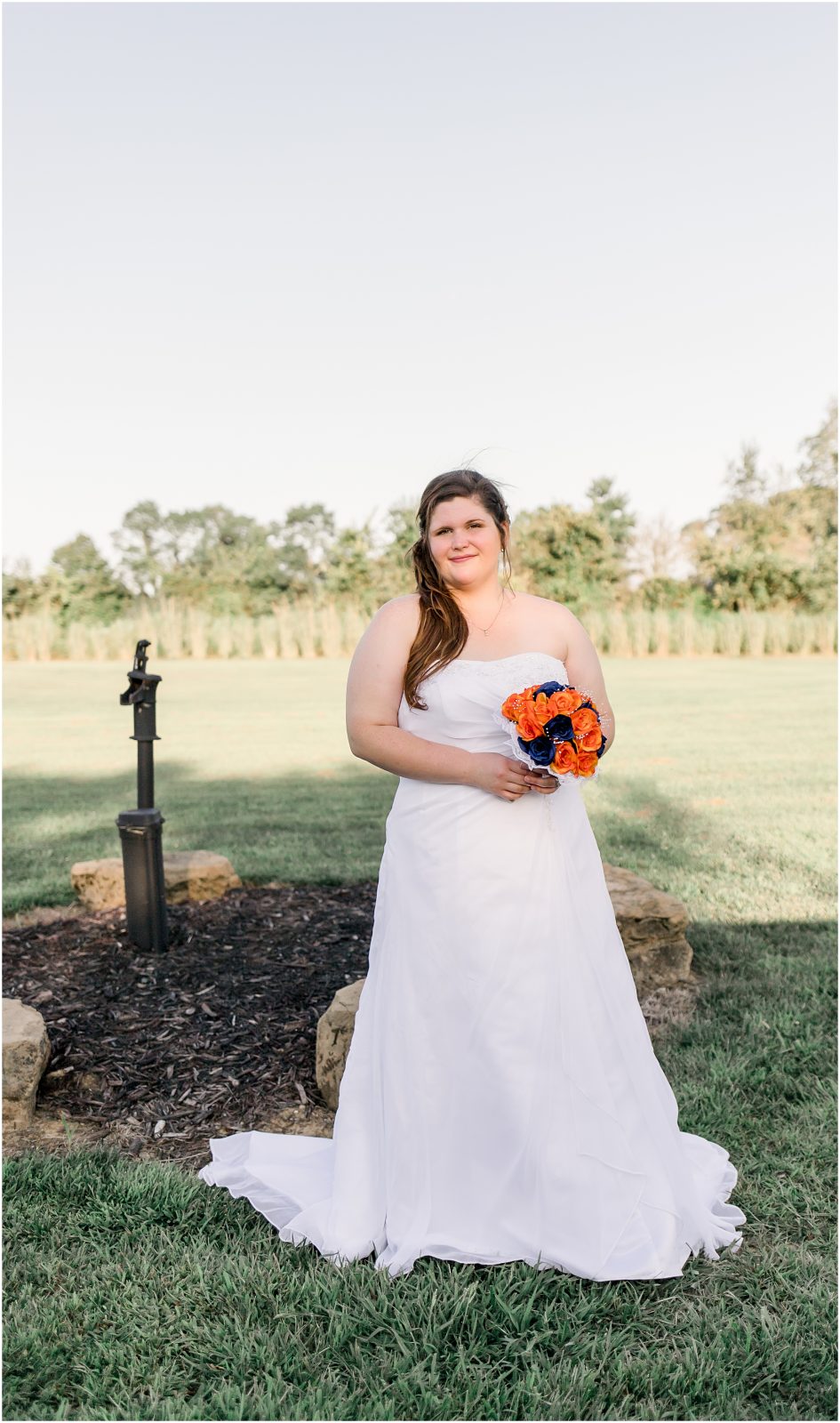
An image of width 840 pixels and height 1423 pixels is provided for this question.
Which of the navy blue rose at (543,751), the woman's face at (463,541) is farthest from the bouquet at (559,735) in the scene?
the woman's face at (463,541)

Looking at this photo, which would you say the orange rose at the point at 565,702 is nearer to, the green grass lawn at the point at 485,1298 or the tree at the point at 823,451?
the green grass lawn at the point at 485,1298

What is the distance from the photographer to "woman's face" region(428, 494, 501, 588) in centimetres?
323

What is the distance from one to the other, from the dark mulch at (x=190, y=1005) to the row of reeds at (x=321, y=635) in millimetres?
24414

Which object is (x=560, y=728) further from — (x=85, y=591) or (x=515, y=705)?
(x=85, y=591)

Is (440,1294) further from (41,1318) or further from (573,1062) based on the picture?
(41,1318)

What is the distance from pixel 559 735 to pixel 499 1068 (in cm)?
105

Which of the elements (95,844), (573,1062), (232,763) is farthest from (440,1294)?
(232,763)

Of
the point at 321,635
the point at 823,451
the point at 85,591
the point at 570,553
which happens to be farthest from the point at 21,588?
the point at 823,451

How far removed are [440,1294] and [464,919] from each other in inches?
40.7

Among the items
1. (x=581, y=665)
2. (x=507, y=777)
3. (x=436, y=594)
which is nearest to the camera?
(x=507, y=777)

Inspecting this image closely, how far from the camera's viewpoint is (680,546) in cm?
4216

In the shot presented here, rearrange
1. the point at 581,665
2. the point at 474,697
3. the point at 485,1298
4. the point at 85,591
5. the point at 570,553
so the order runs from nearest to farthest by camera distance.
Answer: the point at 485,1298
the point at 474,697
the point at 581,665
the point at 570,553
the point at 85,591

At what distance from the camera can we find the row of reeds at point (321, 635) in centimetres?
2967

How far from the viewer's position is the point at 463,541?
127 inches
